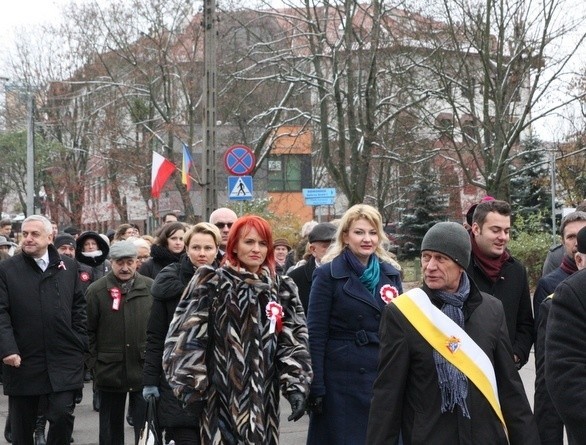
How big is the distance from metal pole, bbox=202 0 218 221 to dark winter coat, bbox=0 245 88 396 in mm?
12147

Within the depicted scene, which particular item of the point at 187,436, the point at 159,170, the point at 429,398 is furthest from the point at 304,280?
the point at 159,170

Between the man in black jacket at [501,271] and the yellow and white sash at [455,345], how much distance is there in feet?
7.73

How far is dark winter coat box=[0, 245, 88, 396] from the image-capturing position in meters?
9.00

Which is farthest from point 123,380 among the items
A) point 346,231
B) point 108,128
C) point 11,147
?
point 11,147

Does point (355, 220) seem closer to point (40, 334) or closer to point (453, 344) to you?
point (453, 344)

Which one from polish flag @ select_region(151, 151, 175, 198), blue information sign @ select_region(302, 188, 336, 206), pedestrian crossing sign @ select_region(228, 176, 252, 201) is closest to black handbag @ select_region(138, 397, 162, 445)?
pedestrian crossing sign @ select_region(228, 176, 252, 201)

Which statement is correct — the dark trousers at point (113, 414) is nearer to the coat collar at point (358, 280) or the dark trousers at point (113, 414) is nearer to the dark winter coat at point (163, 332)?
the dark winter coat at point (163, 332)

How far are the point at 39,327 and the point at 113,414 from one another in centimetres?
126

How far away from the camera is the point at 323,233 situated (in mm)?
10180

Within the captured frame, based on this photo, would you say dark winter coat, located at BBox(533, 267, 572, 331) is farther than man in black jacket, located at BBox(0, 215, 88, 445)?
No

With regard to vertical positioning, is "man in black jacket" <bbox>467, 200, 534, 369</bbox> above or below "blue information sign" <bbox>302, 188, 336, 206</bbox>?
above

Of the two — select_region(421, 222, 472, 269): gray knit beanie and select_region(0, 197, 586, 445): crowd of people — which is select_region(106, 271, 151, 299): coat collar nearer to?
select_region(0, 197, 586, 445): crowd of people

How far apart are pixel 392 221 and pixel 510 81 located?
26135 mm

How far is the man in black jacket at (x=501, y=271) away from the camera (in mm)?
7391
